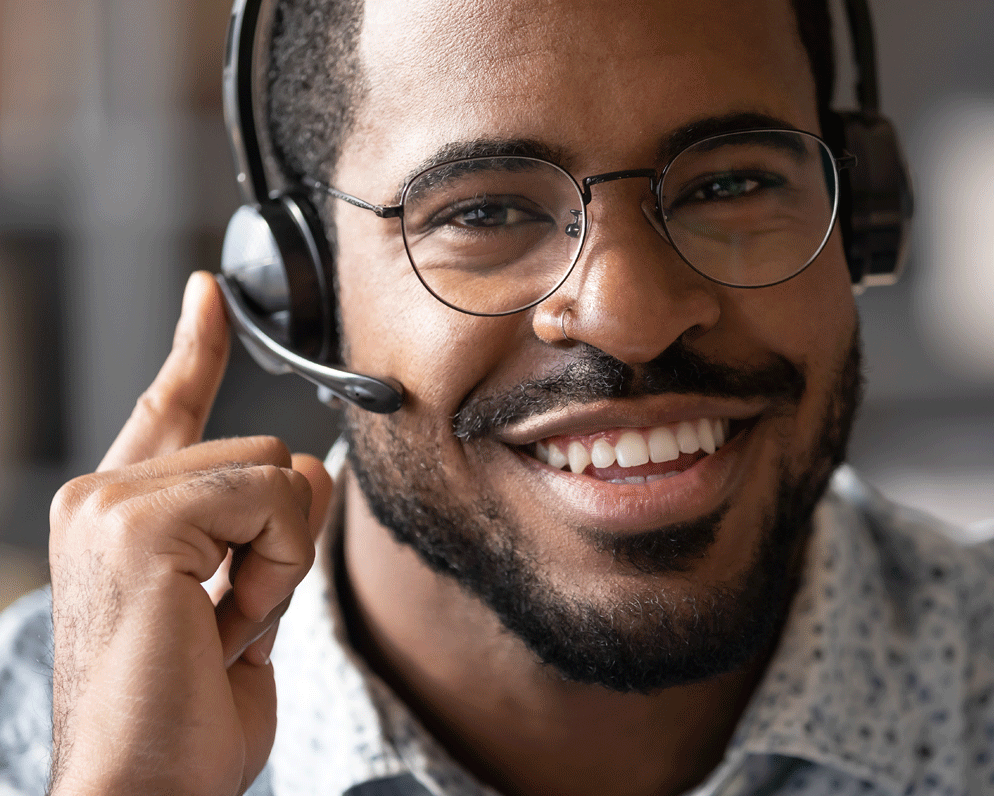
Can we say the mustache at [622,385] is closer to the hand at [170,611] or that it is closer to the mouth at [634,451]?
the mouth at [634,451]

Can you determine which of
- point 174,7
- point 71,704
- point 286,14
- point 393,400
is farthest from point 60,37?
point 71,704

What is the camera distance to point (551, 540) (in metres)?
1.10

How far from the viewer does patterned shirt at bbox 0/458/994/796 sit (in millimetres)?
1227

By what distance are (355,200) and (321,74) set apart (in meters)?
0.21

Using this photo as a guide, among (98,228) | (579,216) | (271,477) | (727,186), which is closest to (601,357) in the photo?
(579,216)

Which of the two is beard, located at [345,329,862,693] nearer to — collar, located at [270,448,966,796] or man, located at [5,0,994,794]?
man, located at [5,0,994,794]

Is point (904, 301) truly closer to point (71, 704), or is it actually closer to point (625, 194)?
point (625, 194)

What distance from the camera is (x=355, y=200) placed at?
116cm

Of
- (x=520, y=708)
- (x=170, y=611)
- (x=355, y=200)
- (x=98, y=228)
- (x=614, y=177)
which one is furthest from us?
(x=98, y=228)

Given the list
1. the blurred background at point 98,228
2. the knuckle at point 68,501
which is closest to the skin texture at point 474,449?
the knuckle at point 68,501

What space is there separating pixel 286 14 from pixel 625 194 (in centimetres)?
62

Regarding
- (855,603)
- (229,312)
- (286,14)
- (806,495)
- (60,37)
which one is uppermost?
(286,14)

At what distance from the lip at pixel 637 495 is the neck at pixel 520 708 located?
216 millimetres

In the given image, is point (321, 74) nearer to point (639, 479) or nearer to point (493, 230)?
point (493, 230)
